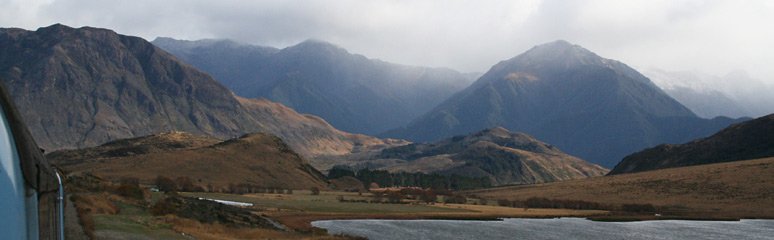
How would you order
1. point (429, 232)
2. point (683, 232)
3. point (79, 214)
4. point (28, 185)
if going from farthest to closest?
1. point (683, 232)
2. point (429, 232)
3. point (79, 214)
4. point (28, 185)

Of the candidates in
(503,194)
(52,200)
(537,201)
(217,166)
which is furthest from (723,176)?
(52,200)

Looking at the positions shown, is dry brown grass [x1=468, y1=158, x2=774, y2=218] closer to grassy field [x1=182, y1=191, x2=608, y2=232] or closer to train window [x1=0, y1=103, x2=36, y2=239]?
grassy field [x1=182, y1=191, x2=608, y2=232]

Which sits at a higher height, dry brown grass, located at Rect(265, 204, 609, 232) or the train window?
the train window

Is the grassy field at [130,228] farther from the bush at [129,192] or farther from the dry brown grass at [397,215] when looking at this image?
the dry brown grass at [397,215]

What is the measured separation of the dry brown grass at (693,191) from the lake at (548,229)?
813 inches

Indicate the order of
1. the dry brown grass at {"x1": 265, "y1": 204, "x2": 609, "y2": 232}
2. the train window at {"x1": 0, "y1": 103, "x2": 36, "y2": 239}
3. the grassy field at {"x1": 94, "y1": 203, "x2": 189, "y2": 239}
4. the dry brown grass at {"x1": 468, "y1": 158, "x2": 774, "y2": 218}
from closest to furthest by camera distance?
the train window at {"x1": 0, "y1": 103, "x2": 36, "y2": 239}
the grassy field at {"x1": 94, "y1": 203, "x2": 189, "y2": 239}
the dry brown grass at {"x1": 265, "y1": 204, "x2": 609, "y2": 232}
the dry brown grass at {"x1": 468, "y1": 158, "x2": 774, "y2": 218}

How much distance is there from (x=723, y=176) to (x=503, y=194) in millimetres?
54924

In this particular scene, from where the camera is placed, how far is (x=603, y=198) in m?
158

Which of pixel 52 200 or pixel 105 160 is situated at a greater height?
pixel 105 160

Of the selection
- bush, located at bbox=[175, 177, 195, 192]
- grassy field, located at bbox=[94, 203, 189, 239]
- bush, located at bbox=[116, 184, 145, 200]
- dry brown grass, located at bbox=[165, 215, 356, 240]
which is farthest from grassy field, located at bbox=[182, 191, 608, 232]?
grassy field, located at bbox=[94, 203, 189, 239]

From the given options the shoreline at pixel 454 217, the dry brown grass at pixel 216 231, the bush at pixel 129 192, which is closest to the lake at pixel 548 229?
the shoreline at pixel 454 217

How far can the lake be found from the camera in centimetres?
7916

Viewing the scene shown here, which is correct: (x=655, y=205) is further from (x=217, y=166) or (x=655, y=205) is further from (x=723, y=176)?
(x=217, y=166)

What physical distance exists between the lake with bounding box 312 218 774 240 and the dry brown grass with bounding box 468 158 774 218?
2065cm
